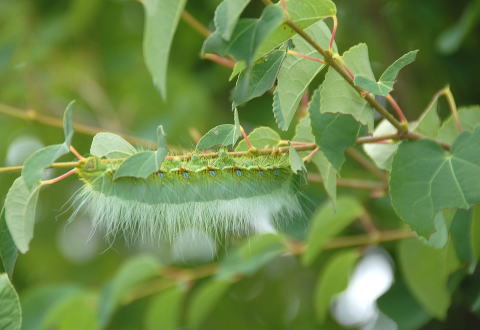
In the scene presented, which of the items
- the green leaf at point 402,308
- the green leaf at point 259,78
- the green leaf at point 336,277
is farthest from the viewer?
the green leaf at point 336,277

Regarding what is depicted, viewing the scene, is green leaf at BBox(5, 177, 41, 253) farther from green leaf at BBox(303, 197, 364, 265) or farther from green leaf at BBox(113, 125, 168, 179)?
green leaf at BBox(303, 197, 364, 265)

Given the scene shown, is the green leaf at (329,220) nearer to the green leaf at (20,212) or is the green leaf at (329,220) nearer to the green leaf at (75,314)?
the green leaf at (75,314)

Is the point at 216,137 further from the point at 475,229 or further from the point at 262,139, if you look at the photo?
the point at 475,229

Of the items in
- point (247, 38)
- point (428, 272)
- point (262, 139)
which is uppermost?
point (247, 38)

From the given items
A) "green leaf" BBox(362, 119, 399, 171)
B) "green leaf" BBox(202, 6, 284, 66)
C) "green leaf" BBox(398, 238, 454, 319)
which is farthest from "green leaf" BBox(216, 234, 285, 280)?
"green leaf" BBox(202, 6, 284, 66)

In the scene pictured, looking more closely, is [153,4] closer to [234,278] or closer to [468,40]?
[234,278]

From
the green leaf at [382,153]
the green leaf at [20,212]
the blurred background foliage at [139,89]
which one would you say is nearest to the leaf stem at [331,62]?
the green leaf at [382,153]

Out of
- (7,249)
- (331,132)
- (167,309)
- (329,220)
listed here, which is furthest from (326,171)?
(167,309)
